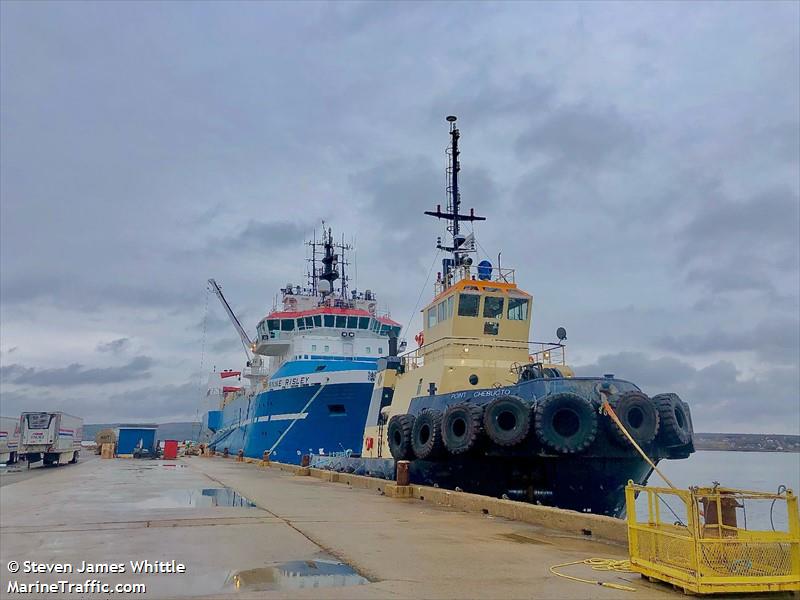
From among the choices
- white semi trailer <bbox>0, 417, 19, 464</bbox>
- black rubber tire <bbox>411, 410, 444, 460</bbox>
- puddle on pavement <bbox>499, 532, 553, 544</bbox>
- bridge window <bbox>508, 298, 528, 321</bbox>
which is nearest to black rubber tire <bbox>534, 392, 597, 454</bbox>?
black rubber tire <bbox>411, 410, 444, 460</bbox>

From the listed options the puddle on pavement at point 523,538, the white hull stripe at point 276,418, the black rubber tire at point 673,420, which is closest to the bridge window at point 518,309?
the black rubber tire at point 673,420

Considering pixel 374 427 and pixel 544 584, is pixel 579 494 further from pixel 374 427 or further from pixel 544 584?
pixel 374 427

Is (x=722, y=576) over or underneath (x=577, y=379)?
underneath

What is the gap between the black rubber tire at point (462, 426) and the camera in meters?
11.9

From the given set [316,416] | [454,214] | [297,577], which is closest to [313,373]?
[316,416]

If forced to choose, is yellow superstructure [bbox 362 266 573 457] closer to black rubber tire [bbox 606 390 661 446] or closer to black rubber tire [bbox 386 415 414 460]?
black rubber tire [bbox 386 415 414 460]

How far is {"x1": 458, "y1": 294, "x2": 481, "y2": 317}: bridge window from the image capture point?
51.5 feet

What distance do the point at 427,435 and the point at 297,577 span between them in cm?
Result: 790

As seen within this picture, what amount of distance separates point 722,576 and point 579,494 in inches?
269

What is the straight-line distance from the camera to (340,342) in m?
34.8

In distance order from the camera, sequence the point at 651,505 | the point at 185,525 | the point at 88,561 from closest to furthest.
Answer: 1. the point at 651,505
2. the point at 88,561
3. the point at 185,525

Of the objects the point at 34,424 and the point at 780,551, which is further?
the point at 34,424

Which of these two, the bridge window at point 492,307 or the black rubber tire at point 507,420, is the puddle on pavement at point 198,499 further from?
the bridge window at point 492,307

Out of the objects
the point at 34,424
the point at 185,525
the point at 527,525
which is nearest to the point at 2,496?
the point at 185,525
